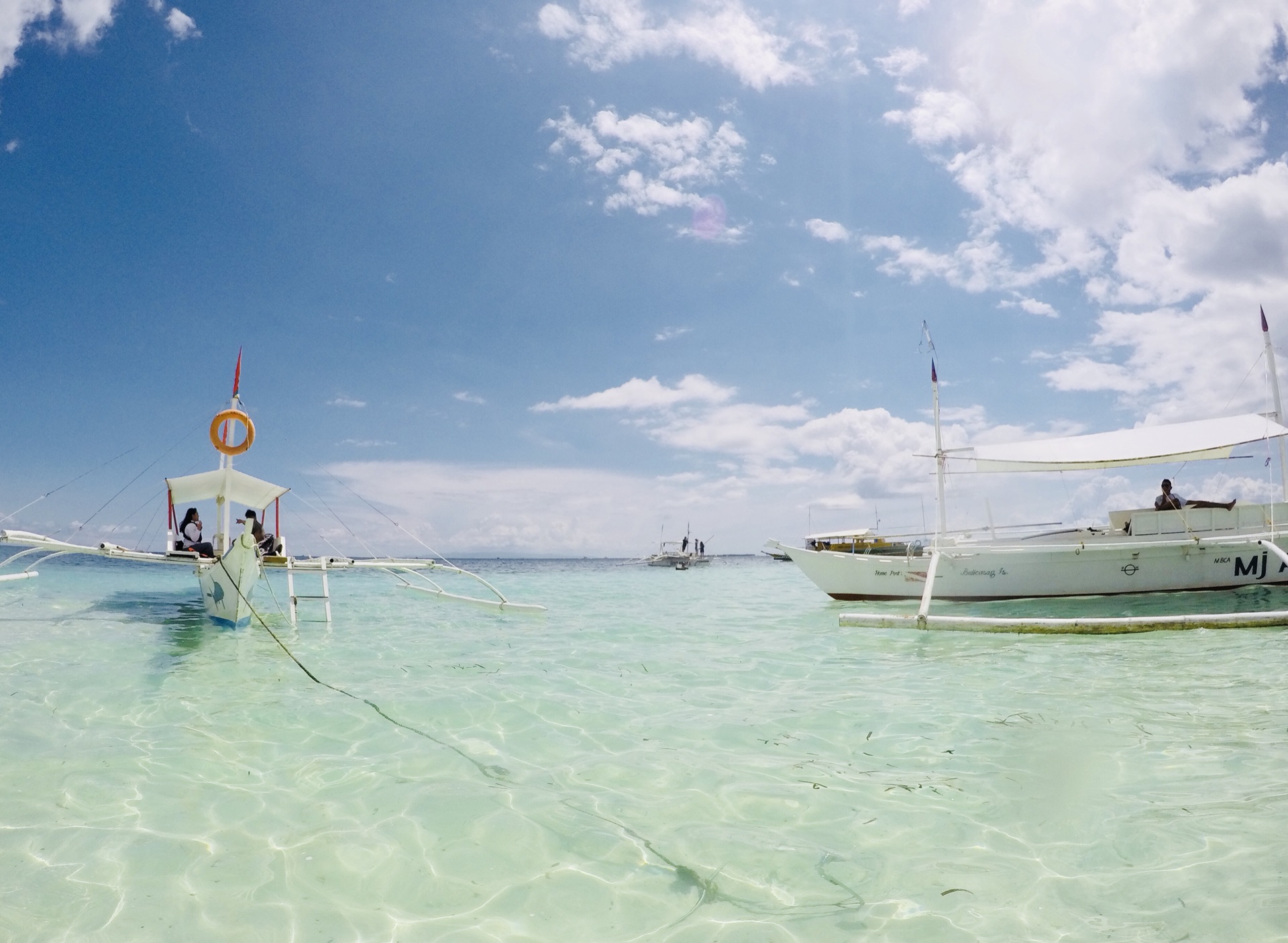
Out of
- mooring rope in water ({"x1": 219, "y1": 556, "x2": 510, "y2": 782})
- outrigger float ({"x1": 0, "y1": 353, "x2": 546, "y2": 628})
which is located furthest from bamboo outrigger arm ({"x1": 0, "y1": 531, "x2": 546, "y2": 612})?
mooring rope in water ({"x1": 219, "y1": 556, "x2": 510, "y2": 782})

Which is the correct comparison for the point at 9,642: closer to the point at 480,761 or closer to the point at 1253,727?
the point at 480,761

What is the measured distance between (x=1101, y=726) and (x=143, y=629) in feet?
48.2

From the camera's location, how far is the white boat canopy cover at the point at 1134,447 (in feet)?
53.7

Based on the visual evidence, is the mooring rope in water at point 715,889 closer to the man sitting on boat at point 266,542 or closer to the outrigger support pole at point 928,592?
the outrigger support pole at point 928,592

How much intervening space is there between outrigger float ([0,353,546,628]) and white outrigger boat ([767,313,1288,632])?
9881mm

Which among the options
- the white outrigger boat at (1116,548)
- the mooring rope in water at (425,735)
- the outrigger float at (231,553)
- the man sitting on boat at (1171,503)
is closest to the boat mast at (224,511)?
the outrigger float at (231,553)

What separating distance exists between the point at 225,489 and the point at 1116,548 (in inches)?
798

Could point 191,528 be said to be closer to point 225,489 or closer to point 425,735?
point 225,489

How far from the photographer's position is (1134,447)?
55.7 ft

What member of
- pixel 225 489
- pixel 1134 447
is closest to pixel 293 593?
pixel 225 489

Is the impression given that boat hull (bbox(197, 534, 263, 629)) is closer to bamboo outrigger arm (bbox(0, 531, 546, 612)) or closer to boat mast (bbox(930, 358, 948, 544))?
bamboo outrigger arm (bbox(0, 531, 546, 612))

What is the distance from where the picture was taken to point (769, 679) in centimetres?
791

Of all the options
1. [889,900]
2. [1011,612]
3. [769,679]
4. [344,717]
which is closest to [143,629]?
[344,717]

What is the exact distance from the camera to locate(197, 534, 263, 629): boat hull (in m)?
11.3
